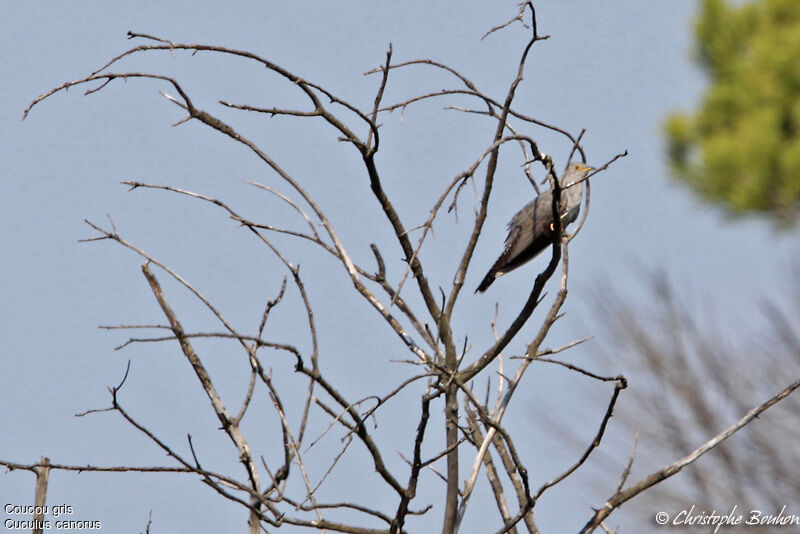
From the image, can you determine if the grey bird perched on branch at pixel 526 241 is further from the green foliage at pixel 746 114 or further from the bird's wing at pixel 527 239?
the green foliage at pixel 746 114

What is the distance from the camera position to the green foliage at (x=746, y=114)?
21.4 metres

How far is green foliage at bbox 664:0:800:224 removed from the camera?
2142cm

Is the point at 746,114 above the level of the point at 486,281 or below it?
above

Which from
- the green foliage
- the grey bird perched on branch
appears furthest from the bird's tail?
the green foliage

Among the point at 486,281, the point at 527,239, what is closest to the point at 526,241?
the point at 527,239

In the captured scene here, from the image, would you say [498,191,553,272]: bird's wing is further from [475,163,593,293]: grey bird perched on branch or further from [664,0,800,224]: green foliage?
[664,0,800,224]: green foliage

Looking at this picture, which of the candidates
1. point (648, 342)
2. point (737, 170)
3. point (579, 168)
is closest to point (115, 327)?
point (579, 168)

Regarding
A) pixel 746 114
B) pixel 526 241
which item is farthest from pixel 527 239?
pixel 746 114

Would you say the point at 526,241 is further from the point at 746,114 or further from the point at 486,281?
the point at 746,114

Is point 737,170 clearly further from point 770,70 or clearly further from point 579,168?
point 579,168

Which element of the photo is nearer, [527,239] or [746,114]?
[527,239]

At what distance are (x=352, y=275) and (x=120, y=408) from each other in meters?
0.84

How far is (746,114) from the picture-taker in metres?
22.4

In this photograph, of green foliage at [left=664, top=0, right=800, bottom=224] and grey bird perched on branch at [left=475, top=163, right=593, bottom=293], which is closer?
grey bird perched on branch at [left=475, top=163, right=593, bottom=293]
